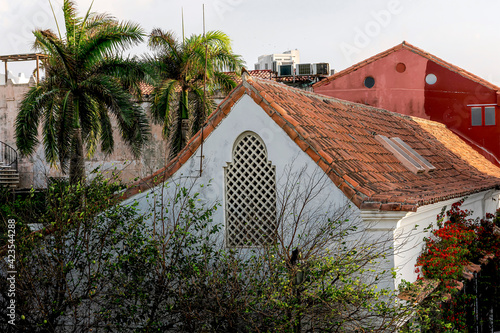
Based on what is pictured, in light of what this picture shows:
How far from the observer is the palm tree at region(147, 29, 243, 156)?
21562 millimetres

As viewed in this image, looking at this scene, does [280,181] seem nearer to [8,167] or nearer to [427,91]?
[427,91]

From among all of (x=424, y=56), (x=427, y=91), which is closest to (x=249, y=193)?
(x=427, y=91)

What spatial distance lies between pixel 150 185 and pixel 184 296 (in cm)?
251

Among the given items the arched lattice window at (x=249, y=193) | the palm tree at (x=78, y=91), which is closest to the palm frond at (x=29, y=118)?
the palm tree at (x=78, y=91)

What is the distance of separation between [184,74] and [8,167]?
47.6ft

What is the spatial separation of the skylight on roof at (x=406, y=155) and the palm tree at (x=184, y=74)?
8.37 metres

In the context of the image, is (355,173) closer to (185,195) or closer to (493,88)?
(185,195)

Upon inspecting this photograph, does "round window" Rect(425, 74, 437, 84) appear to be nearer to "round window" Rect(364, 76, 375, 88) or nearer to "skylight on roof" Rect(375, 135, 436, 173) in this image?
"round window" Rect(364, 76, 375, 88)

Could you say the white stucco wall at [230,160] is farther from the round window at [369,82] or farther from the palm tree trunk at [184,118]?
the round window at [369,82]

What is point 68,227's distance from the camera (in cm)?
983

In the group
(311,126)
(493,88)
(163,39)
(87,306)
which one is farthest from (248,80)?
(493,88)

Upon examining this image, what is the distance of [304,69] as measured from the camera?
114ft

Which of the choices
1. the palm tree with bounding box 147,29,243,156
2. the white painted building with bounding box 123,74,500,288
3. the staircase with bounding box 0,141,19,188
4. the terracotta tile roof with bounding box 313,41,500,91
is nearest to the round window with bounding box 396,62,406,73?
the terracotta tile roof with bounding box 313,41,500,91

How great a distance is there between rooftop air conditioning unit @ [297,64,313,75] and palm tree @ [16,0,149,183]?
638 inches
